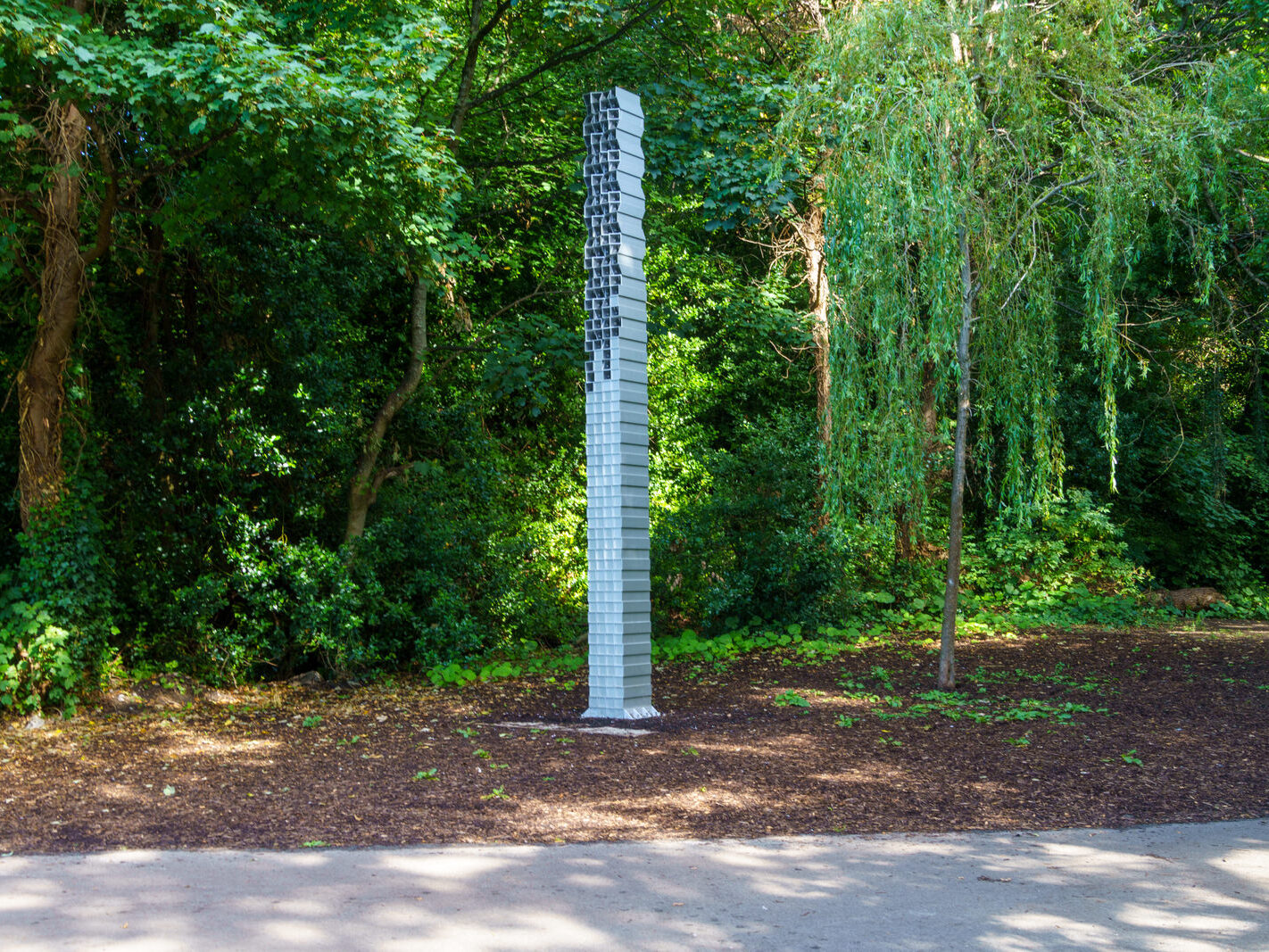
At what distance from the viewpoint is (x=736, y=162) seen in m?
10.2

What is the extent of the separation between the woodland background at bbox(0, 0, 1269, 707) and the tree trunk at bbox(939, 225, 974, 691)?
0.40 ft

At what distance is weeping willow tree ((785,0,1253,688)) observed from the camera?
8164 millimetres

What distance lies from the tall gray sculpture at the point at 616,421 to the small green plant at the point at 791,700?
1.18 meters

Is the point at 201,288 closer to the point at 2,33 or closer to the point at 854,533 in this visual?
the point at 2,33

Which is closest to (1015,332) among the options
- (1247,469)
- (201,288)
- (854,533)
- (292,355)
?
(854,533)

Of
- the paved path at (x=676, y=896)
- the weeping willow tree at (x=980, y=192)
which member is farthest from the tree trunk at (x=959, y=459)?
the paved path at (x=676, y=896)

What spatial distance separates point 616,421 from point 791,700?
2.69m

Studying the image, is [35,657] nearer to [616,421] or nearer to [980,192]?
[616,421]

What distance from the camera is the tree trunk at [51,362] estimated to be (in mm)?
8445

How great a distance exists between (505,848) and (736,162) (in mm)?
7368

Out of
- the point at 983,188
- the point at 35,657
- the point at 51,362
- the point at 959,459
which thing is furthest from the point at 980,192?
the point at 35,657

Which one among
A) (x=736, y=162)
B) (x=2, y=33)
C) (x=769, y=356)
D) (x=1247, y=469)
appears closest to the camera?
(x=2, y=33)

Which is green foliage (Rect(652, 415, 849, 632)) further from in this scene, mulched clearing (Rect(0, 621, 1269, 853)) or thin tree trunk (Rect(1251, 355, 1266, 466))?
thin tree trunk (Rect(1251, 355, 1266, 466))

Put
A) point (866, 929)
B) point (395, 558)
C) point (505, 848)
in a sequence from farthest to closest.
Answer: point (395, 558)
point (505, 848)
point (866, 929)
